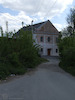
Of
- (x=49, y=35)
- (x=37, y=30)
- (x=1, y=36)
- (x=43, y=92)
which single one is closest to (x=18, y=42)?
(x=1, y=36)

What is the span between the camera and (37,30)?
3191cm

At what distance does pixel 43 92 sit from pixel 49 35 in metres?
29.0

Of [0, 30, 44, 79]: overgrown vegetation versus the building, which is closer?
[0, 30, 44, 79]: overgrown vegetation

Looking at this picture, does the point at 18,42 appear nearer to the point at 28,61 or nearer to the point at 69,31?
the point at 28,61

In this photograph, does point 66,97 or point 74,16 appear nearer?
point 66,97

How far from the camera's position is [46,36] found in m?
33.5

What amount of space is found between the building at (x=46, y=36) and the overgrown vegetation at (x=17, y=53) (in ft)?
64.6

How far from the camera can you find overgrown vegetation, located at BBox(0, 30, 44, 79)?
400 inches

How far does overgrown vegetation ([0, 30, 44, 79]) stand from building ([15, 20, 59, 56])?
1970 cm

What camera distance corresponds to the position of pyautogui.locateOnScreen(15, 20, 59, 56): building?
32.4m

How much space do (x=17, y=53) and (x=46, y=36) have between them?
76.8 feet

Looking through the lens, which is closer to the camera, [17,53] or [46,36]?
[17,53]

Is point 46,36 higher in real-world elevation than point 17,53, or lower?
higher

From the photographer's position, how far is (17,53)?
35.6 feet
